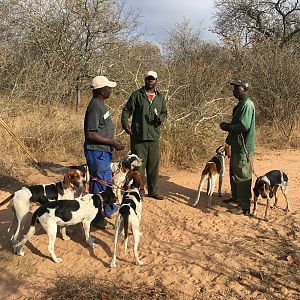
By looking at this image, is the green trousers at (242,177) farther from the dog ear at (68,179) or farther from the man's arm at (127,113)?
the dog ear at (68,179)

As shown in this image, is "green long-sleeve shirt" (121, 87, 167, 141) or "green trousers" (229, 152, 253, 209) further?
"green long-sleeve shirt" (121, 87, 167, 141)

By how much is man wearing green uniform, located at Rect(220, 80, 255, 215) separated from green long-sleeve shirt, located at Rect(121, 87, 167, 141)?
1.15 meters

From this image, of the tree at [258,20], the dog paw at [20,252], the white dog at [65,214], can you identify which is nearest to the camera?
the white dog at [65,214]

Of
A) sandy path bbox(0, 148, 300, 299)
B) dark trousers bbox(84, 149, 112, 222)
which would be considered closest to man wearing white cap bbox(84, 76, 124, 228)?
dark trousers bbox(84, 149, 112, 222)

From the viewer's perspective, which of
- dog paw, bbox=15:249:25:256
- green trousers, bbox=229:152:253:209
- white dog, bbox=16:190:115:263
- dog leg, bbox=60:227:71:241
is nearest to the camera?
white dog, bbox=16:190:115:263

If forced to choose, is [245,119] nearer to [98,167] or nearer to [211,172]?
[211,172]

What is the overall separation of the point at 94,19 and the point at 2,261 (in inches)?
431

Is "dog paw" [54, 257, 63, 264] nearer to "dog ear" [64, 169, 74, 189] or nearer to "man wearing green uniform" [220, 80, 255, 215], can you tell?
"dog ear" [64, 169, 74, 189]

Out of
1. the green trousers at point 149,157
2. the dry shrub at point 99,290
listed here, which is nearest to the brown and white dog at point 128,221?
the dry shrub at point 99,290

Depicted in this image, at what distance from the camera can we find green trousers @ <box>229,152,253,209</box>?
572 centimetres

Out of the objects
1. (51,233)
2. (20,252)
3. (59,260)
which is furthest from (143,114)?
(20,252)

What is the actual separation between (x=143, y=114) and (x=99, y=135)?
1465mm

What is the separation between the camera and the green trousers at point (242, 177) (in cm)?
572

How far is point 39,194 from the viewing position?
195 inches
